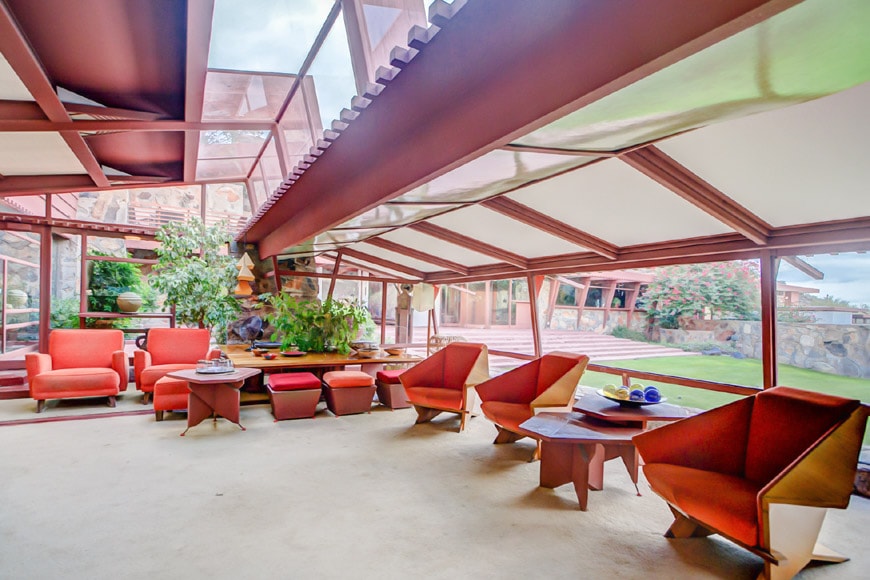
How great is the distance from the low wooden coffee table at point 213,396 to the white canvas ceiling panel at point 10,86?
2681 millimetres

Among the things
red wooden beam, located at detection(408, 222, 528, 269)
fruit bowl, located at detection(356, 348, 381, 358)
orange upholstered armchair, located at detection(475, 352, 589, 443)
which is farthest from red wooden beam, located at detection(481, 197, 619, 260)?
fruit bowl, located at detection(356, 348, 381, 358)

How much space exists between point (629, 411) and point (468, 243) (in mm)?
2833

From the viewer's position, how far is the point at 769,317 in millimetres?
3498

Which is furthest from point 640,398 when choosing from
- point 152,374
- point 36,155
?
point 36,155

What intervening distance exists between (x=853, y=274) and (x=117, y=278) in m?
9.25

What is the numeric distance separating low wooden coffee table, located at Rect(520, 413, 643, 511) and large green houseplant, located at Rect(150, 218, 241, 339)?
5263 millimetres

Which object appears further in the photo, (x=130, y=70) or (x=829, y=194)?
(x=130, y=70)

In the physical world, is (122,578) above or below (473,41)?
below

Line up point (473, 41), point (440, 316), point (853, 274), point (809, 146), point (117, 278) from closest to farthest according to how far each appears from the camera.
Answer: point (473, 41) → point (809, 146) → point (853, 274) → point (117, 278) → point (440, 316)

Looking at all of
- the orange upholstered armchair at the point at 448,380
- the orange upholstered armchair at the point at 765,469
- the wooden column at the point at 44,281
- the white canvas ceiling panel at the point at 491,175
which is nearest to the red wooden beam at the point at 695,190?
the white canvas ceiling panel at the point at 491,175

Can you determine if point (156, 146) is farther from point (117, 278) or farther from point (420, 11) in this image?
point (420, 11)

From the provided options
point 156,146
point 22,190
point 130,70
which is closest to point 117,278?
point 22,190

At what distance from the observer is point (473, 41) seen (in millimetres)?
1819

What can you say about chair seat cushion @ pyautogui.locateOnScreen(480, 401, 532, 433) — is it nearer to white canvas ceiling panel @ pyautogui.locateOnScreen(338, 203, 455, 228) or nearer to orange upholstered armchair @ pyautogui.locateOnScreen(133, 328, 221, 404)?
white canvas ceiling panel @ pyautogui.locateOnScreen(338, 203, 455, 228)
